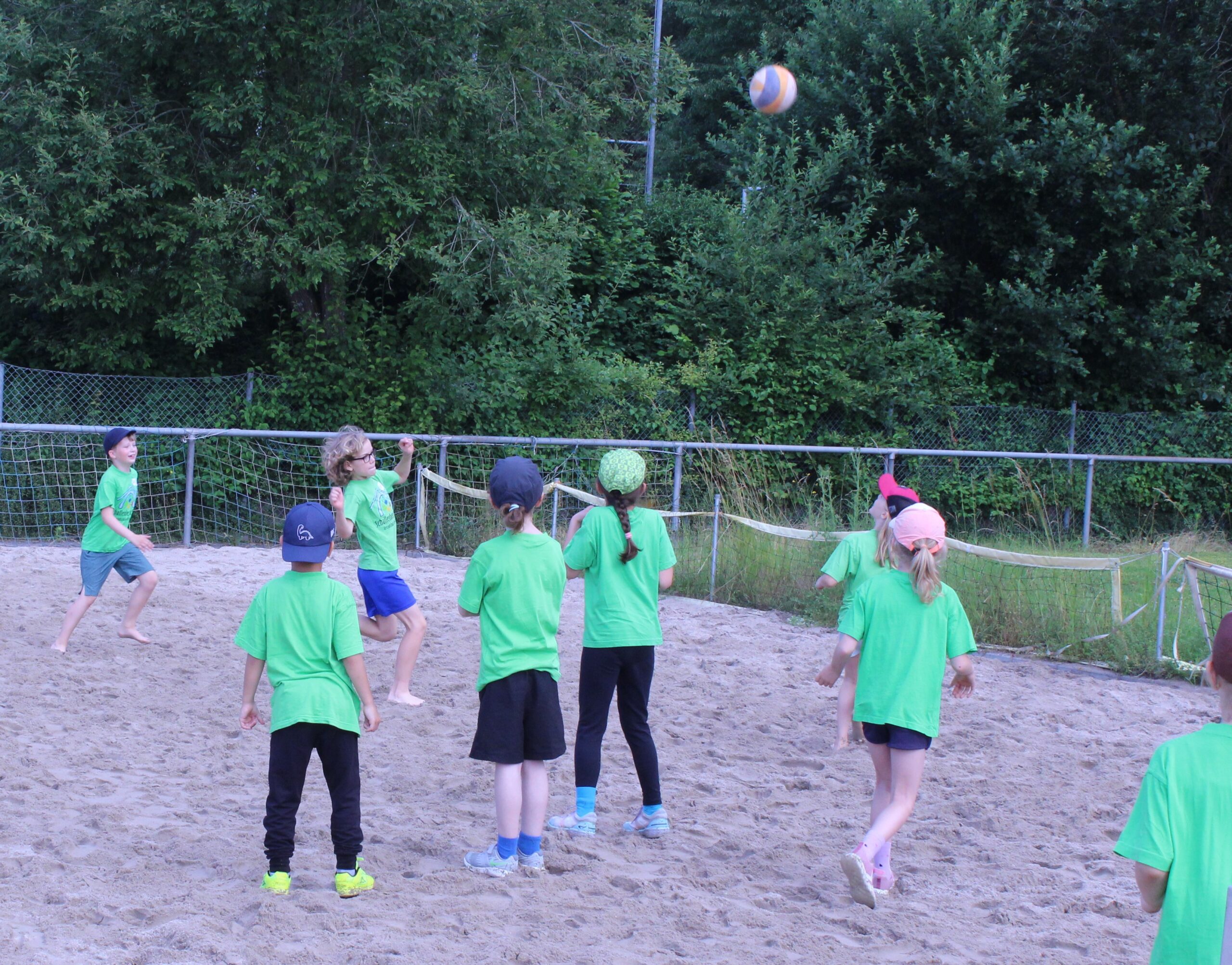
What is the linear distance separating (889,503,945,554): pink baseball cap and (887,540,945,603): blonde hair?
0.01 metres

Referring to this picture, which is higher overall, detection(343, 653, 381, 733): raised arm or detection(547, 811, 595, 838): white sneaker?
detection(343, 653, 381, 733): raised arm

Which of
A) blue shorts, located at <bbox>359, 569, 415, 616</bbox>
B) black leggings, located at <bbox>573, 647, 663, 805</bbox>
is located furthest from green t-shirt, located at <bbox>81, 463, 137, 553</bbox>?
black leggings, located at <bbox>573, 647, 663, 805</bbox>

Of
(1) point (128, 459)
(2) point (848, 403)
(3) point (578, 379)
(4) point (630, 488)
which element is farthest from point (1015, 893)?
(2) point (848, 403)

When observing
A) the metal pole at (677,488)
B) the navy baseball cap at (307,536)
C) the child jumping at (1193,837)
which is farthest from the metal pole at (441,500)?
the child jumping at (1193,837)

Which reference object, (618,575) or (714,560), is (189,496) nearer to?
(714,560)

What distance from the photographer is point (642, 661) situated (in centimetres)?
474

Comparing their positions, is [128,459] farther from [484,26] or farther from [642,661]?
[484,26]

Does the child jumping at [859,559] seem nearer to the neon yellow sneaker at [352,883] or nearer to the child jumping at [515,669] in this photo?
the child jumping at [515,669]

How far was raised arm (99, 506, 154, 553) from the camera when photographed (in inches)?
283

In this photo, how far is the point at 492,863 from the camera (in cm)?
427

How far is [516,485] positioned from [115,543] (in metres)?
4.45

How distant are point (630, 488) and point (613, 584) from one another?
411mm

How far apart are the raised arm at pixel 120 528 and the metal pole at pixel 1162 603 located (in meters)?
6.99

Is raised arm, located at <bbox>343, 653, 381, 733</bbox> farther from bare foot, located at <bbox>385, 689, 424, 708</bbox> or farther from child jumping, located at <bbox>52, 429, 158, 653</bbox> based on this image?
child jumping, located at <bbox>52, 429, 158, 653</bbox>
